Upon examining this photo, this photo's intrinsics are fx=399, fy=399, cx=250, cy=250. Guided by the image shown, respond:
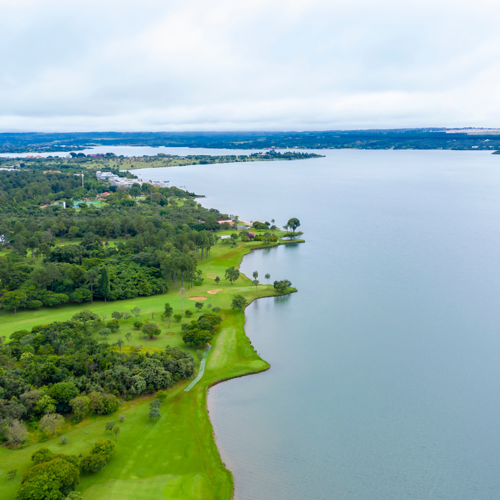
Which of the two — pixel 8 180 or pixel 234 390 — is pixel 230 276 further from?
pixel 8 180

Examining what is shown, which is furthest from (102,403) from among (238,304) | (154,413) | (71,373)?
(238,304)

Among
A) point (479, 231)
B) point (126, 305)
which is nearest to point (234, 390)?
point (126, 305)

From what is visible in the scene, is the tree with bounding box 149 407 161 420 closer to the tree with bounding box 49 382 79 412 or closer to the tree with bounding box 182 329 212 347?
the tree with bounding box 49 382 79 412

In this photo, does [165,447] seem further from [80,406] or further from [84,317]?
[84,317]

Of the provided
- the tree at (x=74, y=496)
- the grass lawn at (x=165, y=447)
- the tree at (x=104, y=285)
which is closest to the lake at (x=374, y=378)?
the grass lawn at (x=165, y=447)

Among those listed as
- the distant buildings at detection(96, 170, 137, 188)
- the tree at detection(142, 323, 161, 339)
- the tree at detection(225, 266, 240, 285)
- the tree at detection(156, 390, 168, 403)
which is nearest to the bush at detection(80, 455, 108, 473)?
the tree at detection(156, 390, 168, 403)

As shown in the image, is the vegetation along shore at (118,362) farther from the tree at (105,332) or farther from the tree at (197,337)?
the tree at (105,332)

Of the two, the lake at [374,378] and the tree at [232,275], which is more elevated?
the tree at [232,275]
